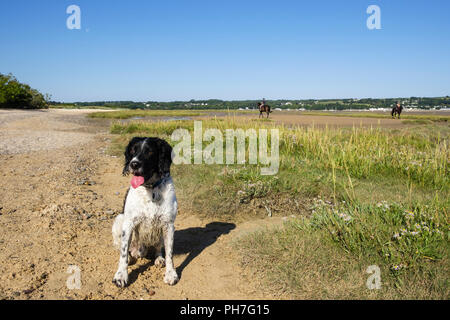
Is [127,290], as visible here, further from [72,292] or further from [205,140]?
[205,140]

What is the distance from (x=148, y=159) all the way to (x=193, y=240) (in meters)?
1.99

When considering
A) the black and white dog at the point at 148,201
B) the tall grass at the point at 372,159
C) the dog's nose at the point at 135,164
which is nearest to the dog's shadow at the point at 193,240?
the black and white dog at the point at 148,201

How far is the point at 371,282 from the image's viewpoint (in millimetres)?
3322

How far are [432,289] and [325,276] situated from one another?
3.47 ft

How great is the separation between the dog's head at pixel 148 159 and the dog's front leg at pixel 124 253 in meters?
0.58

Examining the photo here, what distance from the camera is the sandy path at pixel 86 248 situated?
342 centimetres

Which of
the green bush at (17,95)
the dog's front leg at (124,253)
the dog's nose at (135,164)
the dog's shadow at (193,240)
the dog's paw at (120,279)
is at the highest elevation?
the green bush at (17,95)

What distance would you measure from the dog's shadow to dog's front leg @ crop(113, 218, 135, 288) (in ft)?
0.66

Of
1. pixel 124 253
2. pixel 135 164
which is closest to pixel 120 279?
pixel 124 253

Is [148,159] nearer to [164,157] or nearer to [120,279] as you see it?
[164,157]

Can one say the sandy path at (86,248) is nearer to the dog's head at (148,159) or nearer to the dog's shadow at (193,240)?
the dog's shadow at (193,240)

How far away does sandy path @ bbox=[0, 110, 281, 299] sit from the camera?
3.42m

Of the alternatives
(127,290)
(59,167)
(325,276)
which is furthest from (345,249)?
(59,167)

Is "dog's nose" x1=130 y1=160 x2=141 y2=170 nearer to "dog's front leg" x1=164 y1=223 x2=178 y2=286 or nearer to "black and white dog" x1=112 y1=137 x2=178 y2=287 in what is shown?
"black and white dog" x1=112 y1=137 x2=178 y2=287
